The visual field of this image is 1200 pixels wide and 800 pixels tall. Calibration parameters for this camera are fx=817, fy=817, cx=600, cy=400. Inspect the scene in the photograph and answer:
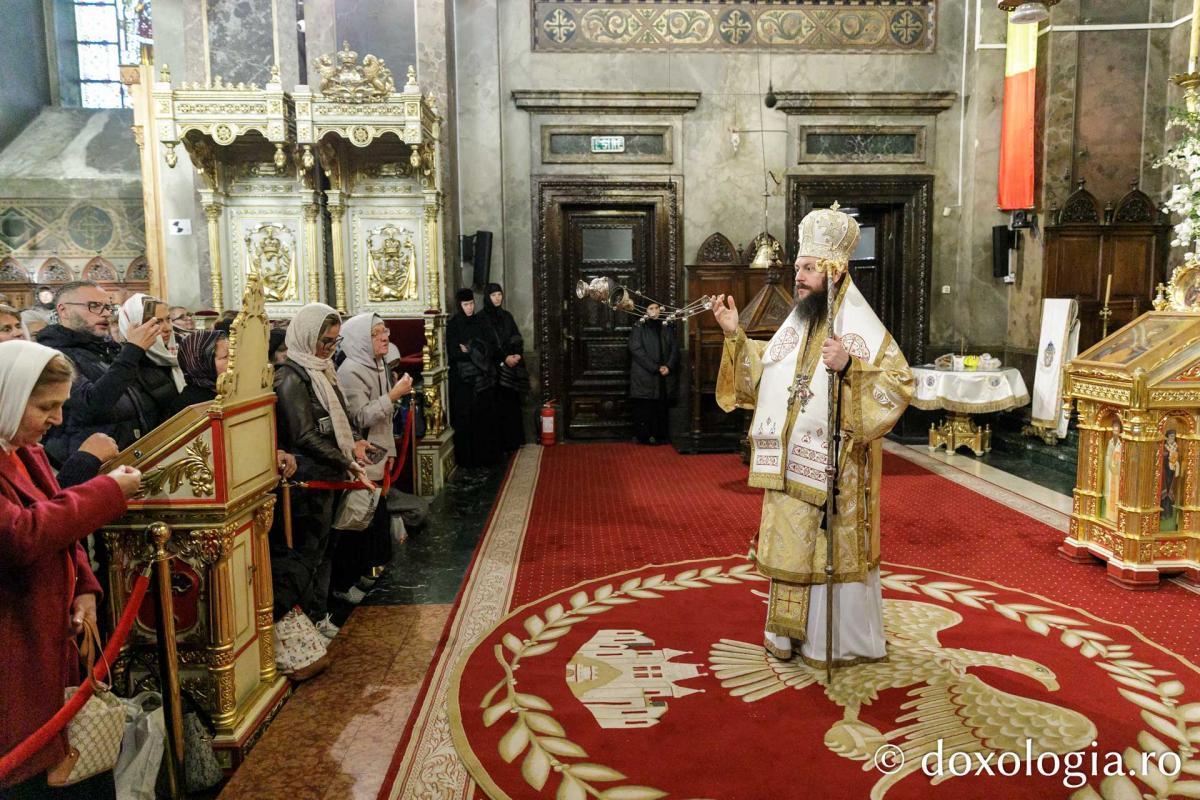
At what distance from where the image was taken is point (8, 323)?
347 cm

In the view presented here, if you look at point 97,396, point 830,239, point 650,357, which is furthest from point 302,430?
point 650,357

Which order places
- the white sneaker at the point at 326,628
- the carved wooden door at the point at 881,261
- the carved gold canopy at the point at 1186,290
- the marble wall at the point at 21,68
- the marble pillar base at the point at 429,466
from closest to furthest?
the white sneaker at the point at 326,628, the carved gold canopy at the point at 1186,290, the marble pillar base at the point at 429,466, the marble wall at the point at 21,68, the carved wooden door at the point at 881,261

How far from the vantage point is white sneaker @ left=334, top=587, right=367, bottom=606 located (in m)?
4.42

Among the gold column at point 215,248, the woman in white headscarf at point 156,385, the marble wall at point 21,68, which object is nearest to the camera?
the woman in white headscarf at point 156,385

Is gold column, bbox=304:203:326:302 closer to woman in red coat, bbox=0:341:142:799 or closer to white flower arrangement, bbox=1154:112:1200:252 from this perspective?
woman in red coat, bbox=0:341:142:799

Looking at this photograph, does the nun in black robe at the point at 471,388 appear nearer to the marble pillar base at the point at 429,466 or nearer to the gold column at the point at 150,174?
the marble pillar base at the point at 429,466

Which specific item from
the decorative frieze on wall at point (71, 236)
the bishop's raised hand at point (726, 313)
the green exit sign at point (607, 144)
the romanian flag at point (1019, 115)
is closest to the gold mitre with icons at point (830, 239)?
the bishop's raised hand at point (726, 313)

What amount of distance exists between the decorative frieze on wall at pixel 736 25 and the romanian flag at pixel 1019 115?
1.10 meters

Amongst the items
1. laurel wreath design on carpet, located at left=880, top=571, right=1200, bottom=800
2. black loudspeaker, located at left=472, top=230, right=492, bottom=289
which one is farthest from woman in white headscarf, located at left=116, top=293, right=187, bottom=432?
black loudspeaker, located at left=472, top=230, right=492, bottom=289

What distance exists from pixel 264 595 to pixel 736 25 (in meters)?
8.59

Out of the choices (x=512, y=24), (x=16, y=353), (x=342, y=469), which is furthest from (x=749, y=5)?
(x=16, y=353)

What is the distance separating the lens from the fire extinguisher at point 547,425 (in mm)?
9383

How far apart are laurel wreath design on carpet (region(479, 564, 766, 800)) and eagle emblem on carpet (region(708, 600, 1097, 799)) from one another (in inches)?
29.4

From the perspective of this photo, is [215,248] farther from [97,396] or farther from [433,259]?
[97,396]
